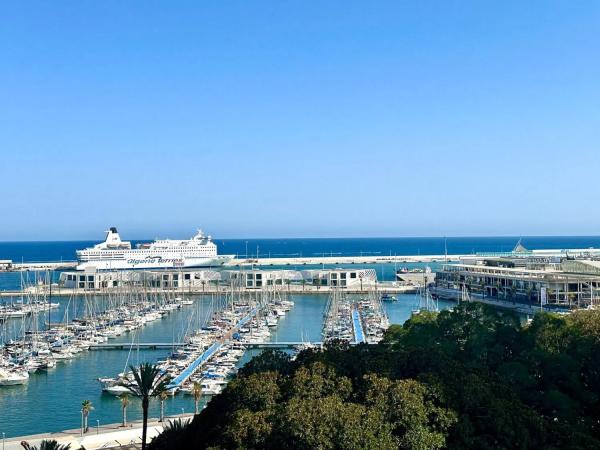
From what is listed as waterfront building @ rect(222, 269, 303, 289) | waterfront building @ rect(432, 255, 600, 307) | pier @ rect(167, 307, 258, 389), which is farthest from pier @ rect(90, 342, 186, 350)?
waterfront building @ rect(222, 269, 303, 289)

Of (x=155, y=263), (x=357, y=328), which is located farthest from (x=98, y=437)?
(x=155, y=263)

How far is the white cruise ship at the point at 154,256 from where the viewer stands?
99062 mm

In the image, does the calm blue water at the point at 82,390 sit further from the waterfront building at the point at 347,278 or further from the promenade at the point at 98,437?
the waterfront building at the point at 347,278

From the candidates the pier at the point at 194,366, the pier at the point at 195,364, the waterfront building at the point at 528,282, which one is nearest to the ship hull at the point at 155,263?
the waterfront building at the point at 528,282

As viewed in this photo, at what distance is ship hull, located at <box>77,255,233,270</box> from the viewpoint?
97938 mm

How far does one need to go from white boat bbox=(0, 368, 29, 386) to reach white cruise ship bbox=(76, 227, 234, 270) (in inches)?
2643

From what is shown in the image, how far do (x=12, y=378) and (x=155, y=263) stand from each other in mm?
70278

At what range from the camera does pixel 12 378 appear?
98.5 feet

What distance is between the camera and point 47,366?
33.5 metres

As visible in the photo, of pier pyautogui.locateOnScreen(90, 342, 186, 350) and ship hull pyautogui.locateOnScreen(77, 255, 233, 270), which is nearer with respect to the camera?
pier pyautogui.locateOnScreen(90, 342, 186, 350)

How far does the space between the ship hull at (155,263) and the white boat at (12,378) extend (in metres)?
67.1

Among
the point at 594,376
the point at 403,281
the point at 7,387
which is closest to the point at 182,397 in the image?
the point at 7,387

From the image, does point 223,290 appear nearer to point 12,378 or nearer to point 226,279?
point 226,279

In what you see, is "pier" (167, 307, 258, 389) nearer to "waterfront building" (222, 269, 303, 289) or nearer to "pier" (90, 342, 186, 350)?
"pier" (90, 342, 186, 350)
